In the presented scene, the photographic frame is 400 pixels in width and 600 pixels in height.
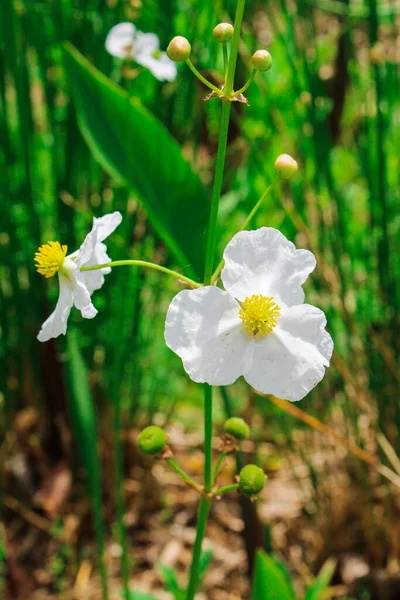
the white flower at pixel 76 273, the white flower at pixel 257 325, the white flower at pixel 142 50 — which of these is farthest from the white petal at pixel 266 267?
the white flower at pixel 142 50

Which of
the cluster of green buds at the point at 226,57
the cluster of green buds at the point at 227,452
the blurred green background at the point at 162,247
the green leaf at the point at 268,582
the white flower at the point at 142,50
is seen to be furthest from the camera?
the blurred green background at the point at 162,247

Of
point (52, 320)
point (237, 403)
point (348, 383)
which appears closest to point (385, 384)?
point (348, 383)

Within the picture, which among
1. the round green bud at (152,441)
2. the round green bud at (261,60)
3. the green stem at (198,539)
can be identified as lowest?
the green stem at (198,539)

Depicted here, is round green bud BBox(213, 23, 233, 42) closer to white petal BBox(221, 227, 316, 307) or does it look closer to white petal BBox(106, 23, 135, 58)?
white petal BBox(221, 227, 316, 307)

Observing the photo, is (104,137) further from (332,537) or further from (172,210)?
(332,537)

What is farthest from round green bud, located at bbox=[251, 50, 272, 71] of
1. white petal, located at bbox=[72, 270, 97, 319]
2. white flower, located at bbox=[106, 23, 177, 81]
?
white flower, located at bbox=[106, 23, 177, 81]

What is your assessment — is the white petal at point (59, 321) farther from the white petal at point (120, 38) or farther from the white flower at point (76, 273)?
the white petal at point (120, 38)

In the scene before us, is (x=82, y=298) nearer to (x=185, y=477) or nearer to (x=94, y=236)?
(x=94, y=236)
